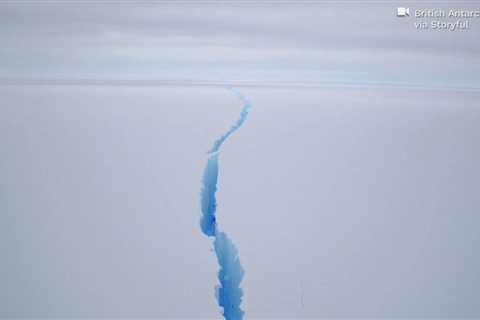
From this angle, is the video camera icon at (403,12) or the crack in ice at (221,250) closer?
the crack in ice at (221,250)

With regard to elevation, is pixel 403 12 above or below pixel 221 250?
above

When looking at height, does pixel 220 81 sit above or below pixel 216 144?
above

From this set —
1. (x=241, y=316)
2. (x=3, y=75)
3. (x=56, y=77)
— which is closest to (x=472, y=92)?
(x=241, y=316)

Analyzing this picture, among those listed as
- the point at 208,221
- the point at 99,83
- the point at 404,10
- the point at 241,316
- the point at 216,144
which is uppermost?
the point at 404,10

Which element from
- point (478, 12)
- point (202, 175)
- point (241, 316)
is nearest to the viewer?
point (241, 316)

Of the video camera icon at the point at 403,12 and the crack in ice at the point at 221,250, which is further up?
the video camera icon at the point at 403,12

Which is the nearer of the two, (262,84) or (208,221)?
(208,221)

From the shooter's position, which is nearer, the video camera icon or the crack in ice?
the crack in ice

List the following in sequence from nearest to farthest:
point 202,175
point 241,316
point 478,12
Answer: point 241,316, point 202,175, point 478,12

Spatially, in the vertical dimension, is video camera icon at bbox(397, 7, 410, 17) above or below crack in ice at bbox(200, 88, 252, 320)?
above

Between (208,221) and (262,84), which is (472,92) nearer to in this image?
(262,84)

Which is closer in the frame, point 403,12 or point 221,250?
→ point 221,250
